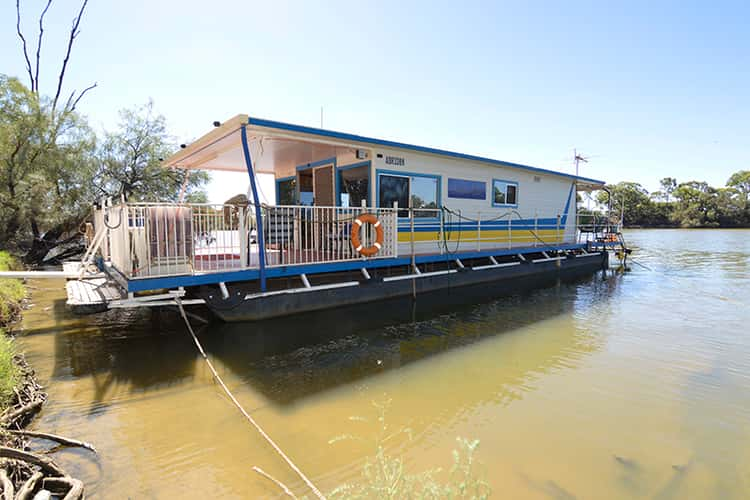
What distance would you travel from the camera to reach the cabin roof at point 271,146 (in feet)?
19.1

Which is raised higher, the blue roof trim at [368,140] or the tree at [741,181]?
the tree at [741,181]

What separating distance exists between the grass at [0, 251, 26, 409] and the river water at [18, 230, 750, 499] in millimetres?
328

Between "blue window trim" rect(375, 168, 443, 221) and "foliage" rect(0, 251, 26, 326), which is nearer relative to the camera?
"foliage" rect(0, 251, 26, 326)

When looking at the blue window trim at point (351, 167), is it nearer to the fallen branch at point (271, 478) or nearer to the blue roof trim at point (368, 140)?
the blue roof trim at point (368, 140)

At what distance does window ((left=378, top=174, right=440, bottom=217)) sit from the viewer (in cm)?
820

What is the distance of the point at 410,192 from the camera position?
338 inches

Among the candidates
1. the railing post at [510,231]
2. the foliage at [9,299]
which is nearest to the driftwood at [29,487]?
the foliage at [9,299]

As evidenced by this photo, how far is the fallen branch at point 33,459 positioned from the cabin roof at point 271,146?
163 inches

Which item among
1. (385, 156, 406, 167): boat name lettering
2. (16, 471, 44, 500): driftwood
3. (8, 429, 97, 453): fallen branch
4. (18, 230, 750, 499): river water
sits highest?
(385, 156, 406, 167): boat name lettering

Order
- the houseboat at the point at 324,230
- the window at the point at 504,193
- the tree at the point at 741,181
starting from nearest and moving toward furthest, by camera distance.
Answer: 1. the houseboat at the point at 324,230
2. the window at the point at 504,193
3. the tree at the point at 741,181

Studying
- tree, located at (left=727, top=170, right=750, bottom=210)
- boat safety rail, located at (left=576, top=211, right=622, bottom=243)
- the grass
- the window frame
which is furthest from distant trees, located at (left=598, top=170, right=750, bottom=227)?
the grass

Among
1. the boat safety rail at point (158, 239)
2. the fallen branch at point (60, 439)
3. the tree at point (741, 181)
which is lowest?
the fallen branch at point (60, 439)

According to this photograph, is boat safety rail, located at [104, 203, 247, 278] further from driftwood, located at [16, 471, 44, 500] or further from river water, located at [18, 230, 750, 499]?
driftwood, located at [16, 471, 44, 500]

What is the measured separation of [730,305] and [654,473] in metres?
8.08
